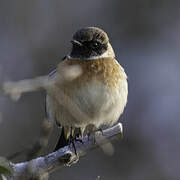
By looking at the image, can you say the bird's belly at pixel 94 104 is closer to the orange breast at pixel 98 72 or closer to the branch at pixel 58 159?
Answer: the orange breast at pixel 98 72

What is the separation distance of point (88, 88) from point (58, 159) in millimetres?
1211

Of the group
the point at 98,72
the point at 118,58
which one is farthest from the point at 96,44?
the point at 118,58

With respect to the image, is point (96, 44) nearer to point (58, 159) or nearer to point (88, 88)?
point (88, 88)

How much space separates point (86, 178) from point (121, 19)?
346 cm

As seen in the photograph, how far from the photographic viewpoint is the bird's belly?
18.7 feet

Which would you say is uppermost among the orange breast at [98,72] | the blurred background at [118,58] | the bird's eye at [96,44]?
the bird's eye at [96,44]

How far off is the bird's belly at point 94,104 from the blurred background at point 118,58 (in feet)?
10.2

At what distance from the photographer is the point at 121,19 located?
11.4 m

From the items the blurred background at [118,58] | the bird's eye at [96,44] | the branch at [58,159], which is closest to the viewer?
the branch at [58,159]

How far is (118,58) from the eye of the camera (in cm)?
1106

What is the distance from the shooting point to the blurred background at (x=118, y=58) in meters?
9.62

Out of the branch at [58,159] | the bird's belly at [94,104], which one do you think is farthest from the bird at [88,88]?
the branch at [58,159]

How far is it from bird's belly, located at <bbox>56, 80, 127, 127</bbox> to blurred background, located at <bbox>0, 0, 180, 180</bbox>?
3095mm

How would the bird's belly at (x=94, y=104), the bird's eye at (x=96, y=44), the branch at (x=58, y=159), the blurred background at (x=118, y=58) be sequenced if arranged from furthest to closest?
the blurred background at (x=118, y=58) < the bird's eye at (x=96, y=44) < the bird's belly at (x=94, y=104) < the branch at (x=58, y=159)
